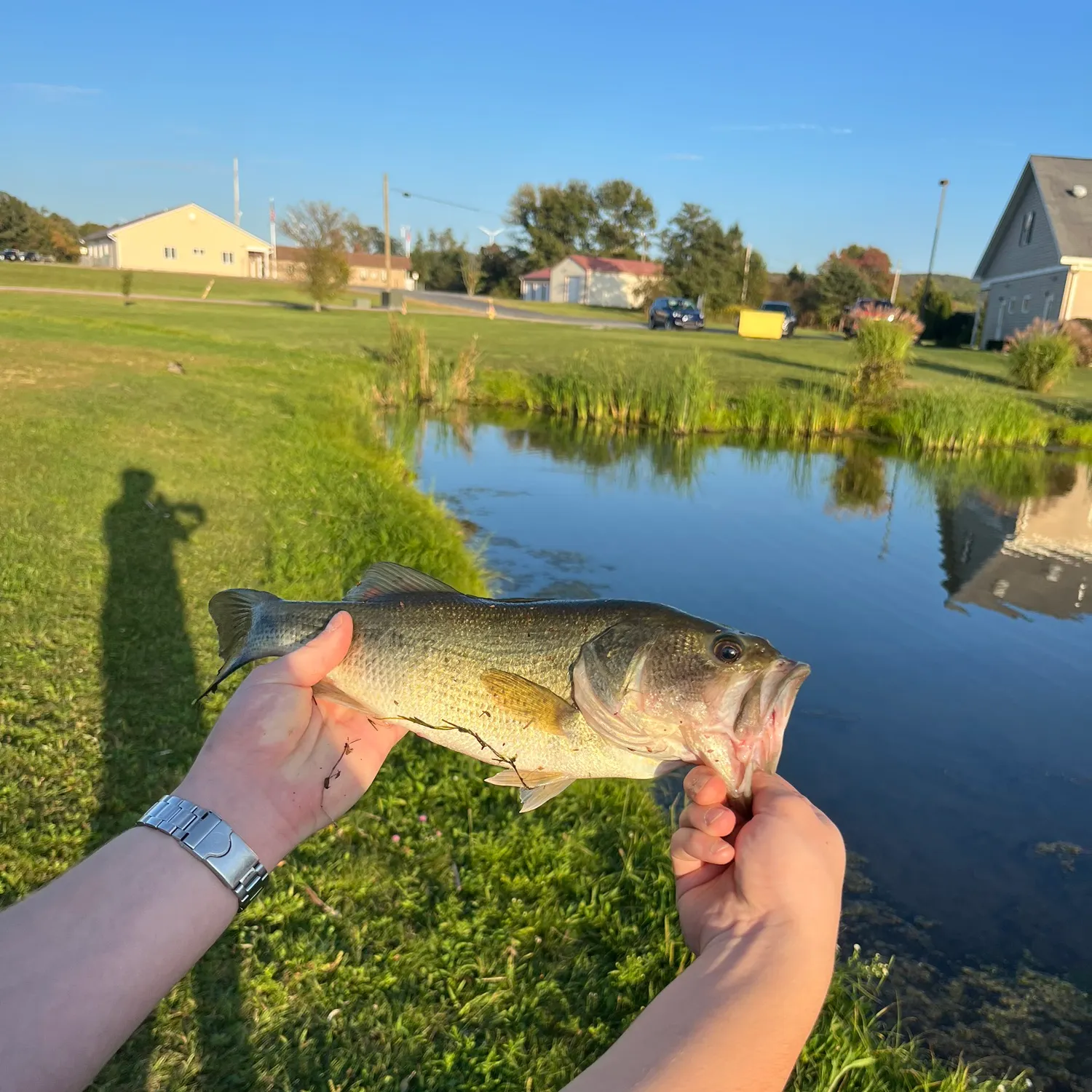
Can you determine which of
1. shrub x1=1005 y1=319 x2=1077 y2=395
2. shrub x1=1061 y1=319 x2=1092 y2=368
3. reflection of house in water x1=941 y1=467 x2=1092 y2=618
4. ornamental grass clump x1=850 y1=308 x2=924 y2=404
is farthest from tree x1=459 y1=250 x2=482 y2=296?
Answer: reflection of house in water x1=941 y1=467 x2=1092 y2=618

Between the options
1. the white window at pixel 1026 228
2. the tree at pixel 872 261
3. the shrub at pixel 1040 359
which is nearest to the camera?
the shrub at pixel 1040 359

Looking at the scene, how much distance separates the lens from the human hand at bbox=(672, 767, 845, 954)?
1875 millimetres

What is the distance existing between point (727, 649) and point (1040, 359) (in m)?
27.5

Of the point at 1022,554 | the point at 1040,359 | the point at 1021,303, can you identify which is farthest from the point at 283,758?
the point at 1021,303

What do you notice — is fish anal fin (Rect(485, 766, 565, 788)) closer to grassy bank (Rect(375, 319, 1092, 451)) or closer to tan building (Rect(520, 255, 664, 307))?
grassy bank (Rect(375, 319, 1092, 451))

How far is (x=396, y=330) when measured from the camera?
2164cm

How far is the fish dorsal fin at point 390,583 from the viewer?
8.57 ft

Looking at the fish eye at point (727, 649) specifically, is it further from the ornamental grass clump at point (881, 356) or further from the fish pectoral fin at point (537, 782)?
the ornamental grass clump at point (881, 356)

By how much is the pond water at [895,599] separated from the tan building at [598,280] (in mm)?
67527

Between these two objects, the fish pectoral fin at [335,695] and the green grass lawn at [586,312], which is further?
the green grass lawn at [586,312]

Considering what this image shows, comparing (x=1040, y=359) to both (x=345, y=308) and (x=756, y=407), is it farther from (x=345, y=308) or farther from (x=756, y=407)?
(x=345, y=308)

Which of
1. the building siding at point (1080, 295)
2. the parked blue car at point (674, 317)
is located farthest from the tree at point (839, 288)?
the building siding at point (1080, 295)

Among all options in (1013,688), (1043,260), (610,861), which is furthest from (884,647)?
(1043,260)

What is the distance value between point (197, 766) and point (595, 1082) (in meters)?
1.27
